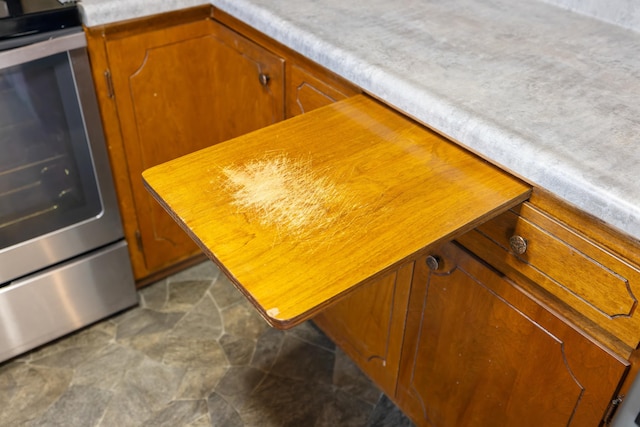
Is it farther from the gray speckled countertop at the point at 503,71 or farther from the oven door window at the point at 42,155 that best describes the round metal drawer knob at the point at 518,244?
the oven door window at the point at 42,155

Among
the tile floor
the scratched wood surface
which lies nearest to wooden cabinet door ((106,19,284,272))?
the tile floor

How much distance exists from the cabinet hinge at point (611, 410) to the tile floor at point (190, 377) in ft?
2.02

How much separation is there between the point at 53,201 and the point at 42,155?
123 mm

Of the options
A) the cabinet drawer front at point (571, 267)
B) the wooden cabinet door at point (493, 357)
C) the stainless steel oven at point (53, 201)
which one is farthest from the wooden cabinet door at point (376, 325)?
the stainless steel oven at point (53, 201)

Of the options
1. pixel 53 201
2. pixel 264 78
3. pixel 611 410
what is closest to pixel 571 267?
pixel 611 410

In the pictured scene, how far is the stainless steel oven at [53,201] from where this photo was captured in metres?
1.28

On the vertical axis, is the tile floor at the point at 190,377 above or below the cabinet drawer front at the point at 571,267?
below

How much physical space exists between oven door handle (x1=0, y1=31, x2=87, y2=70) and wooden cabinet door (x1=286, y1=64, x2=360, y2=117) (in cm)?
44

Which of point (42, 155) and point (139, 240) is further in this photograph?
point (139, 240)

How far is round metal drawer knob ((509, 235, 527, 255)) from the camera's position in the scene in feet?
3.04

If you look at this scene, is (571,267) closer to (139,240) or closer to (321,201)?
(321,201)

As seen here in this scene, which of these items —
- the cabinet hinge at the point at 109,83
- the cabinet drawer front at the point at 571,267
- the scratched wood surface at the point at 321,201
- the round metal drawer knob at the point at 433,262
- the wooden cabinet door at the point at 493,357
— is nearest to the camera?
the scratched wood surface at the point at 321,201

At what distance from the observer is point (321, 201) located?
807 mm

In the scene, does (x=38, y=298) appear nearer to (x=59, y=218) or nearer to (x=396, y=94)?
(x=59, y=218)
